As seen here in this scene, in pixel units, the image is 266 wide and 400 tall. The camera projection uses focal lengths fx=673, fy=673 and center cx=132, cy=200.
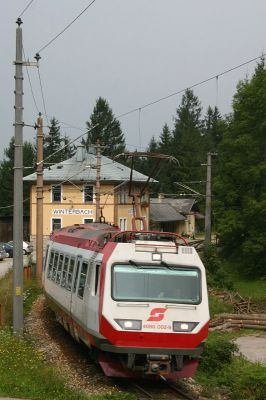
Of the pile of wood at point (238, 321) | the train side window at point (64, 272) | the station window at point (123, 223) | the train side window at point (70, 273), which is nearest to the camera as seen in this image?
the train side window at point (70, 273)

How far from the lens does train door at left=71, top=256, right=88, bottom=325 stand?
43.8 ft

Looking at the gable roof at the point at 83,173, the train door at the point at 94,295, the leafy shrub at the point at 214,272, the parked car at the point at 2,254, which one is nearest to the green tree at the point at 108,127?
the gable roof at the point at 83,173

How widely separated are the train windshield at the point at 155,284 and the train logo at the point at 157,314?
0.63 feet

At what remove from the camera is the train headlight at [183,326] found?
11758mm

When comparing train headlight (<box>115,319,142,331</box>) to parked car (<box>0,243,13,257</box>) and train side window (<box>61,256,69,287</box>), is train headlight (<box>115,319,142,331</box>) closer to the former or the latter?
train side window (<box>61,256,69,287</box>)

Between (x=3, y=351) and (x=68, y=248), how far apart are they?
15.5ft

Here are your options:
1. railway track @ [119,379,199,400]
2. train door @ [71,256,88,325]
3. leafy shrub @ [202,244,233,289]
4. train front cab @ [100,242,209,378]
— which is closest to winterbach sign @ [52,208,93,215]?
leafy shrub @ [202,244,233,289]

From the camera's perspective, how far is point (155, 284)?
39.6 feet

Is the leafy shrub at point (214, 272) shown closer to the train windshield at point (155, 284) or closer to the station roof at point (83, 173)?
the station roof at point (83, 173)

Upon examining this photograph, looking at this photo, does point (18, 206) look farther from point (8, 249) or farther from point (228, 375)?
point (8, 249)

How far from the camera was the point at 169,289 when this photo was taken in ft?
39.6

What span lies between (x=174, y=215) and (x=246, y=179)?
126ft

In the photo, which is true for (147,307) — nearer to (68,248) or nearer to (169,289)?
(169,289)

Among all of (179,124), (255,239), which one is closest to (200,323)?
(255,239)
